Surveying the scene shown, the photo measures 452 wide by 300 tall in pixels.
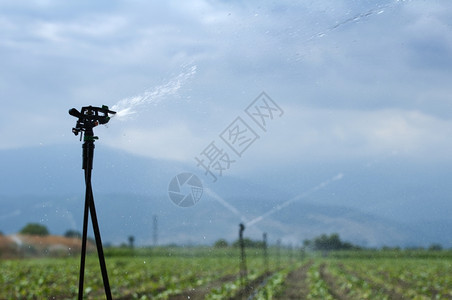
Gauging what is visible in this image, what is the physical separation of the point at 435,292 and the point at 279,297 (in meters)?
4.31

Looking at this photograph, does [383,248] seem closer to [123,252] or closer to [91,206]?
[123,252]

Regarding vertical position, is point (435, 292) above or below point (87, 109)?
below

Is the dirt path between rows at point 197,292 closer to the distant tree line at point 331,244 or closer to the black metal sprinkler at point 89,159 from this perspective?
A: the black metal sprinkler at point 89,159

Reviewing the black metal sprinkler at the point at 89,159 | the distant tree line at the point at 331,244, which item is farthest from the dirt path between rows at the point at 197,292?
the distant tree line at the point at 331,244

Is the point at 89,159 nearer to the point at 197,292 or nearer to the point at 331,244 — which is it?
the point at 197,292

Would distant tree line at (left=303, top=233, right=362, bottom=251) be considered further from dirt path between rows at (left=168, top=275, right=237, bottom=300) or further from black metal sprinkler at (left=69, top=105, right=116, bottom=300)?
black metal sprinkler at (left=69, top=105, right=116, bottom=300)

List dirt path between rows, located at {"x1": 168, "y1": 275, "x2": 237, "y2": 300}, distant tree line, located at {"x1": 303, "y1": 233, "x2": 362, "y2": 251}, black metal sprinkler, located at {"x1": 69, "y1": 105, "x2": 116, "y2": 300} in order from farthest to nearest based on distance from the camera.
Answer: distant tree line, located at {"x1": 303, "y1": 233, "x2": 362, "y2": 251} → dirt path between rows, located at {"x1": 168, "y1": 275, "x2": 237, "y2": 300} → black metal sprinkler, located at {"x1": 69, "y1": 105, "x2": 116, "y2": 300}

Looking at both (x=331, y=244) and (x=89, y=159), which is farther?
(x=331, y=244)

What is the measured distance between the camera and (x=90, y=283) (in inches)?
551

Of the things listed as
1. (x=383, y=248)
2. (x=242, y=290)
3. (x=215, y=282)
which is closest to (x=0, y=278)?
(x=215, y=282)

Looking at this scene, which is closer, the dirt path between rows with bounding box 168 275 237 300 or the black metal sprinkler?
the black metal sprinkler

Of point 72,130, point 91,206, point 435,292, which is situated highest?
point 72,130

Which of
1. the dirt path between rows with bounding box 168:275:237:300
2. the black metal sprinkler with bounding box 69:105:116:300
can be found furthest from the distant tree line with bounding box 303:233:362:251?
the black metal sprinkler with bounding box 69:105:116:300

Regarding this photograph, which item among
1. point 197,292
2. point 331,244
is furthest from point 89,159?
point 331,244
